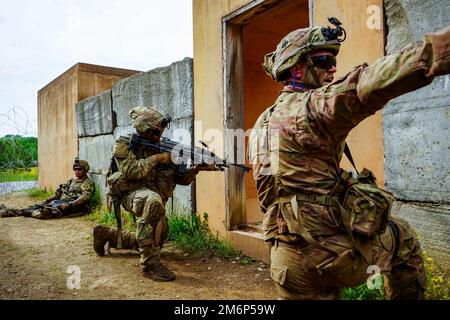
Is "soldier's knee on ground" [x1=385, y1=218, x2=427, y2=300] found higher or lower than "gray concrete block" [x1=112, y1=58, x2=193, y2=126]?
lower

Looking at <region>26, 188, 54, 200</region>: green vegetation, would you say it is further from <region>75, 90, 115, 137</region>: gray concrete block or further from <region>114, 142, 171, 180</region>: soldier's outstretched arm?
<region>114, 142, 171, 180</region>: soldier's outstretched arm

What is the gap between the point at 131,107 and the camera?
6.67m

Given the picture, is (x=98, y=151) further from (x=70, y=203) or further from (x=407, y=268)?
(x=407, y=268)

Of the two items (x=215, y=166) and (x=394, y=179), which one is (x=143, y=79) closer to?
(x=215, y=166)

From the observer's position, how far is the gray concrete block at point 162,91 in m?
5.24

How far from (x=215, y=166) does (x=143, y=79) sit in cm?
305

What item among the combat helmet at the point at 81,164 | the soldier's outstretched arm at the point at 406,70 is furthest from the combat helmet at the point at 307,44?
the combat helmet at the point at 81,164

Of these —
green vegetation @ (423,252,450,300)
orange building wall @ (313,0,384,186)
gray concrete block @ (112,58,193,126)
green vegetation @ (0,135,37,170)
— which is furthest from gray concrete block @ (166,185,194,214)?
green vegetation @ (0,135,37,170)

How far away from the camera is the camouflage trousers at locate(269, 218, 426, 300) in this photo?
5.65ft

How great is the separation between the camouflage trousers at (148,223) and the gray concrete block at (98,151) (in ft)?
12.1

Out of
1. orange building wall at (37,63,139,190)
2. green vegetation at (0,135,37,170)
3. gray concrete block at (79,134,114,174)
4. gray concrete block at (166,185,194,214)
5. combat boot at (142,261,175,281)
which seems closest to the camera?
combat boot at (142,261,175,281)

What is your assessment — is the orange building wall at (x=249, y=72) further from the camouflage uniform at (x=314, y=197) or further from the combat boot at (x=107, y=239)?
the camouflage uniform at (x=314, y=197)

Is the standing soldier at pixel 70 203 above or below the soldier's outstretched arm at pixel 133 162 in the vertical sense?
below

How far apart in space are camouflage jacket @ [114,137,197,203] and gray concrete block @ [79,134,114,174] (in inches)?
134
